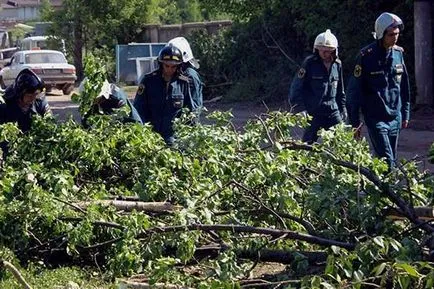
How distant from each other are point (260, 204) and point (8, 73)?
87.9ft

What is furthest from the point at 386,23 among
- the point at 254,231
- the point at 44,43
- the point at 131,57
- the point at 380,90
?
the point at 44,43

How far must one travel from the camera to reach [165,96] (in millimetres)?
9484

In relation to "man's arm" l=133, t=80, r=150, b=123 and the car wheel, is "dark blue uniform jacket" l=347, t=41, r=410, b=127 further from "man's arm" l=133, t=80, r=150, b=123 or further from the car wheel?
the car wheel

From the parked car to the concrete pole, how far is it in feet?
50.0

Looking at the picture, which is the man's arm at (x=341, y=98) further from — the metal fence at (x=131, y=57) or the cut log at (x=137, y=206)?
the metal fence at (x=131, y=57)

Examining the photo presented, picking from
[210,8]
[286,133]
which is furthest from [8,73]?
[286,133]

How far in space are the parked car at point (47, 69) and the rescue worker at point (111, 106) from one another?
76.1ft

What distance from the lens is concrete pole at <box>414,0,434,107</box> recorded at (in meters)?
19.0

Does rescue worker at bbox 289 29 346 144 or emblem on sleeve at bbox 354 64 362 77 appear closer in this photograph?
emblem on sleeve at bbox 354 64 362 77

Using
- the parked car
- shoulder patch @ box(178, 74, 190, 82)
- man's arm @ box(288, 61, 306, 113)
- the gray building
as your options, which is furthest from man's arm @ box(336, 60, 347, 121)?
the gray building

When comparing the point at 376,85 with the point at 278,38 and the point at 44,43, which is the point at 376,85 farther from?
the point at 44,43

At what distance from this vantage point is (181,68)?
9.53 metres

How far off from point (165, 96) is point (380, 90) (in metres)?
1.96

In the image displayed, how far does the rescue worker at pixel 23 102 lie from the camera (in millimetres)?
8953
